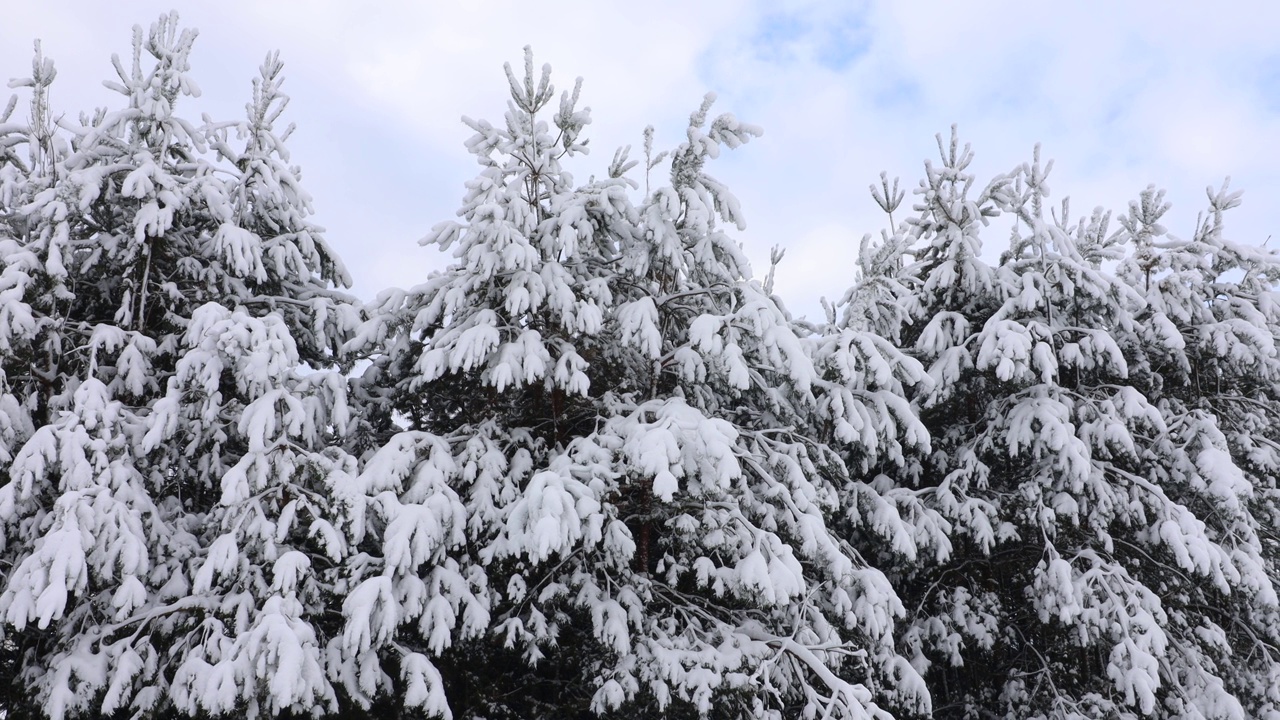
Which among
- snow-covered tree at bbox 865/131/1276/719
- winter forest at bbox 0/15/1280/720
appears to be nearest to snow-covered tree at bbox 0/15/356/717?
winter forest at bbox 0/15/1280/720

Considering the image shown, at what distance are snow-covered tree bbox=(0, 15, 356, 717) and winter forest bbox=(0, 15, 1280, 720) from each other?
39 mm

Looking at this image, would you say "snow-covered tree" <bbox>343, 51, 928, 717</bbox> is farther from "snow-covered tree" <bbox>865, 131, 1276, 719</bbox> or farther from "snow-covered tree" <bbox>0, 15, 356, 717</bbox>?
"snow-covered tree" <bbox>865, 131, 1276, 719</bbox>

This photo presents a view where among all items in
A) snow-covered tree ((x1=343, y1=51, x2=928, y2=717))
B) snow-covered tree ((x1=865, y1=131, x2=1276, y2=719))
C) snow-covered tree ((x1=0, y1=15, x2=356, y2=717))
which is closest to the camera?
snow-covered tree ((x1=0, y1=15, x2=356, y2=717))

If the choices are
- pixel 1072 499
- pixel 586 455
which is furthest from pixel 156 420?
pixel 1072 499

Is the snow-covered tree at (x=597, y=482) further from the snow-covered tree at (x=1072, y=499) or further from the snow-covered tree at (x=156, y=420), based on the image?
the snow-covered tree at (x=1072, y=499)

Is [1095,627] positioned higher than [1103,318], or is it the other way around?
[1103,318]

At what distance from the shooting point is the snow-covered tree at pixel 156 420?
6.05 metres

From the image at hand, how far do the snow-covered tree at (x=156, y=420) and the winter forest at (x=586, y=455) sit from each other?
0.04m

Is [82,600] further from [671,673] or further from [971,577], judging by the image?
[971,577]

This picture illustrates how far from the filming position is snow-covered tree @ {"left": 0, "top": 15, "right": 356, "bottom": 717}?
6.05 meters

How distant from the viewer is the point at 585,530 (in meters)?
6.50

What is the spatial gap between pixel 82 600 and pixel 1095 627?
926 cm

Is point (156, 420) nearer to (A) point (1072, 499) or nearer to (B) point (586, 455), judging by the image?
(B) point (586, 455)

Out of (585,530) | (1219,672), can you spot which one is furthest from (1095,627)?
(585,530)
